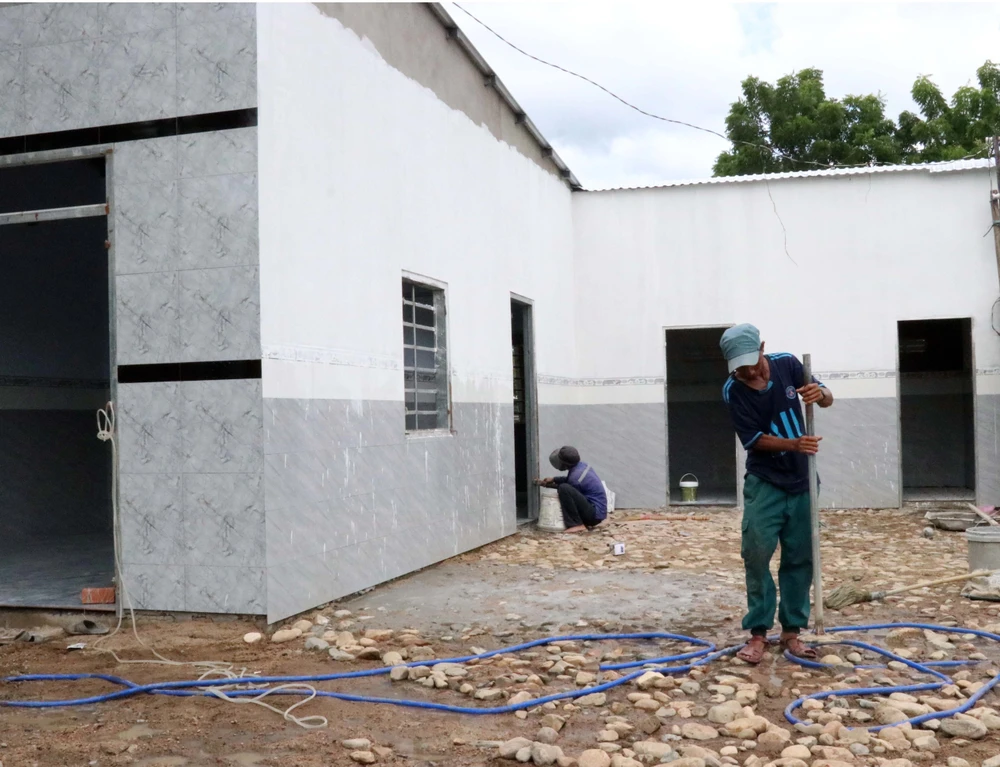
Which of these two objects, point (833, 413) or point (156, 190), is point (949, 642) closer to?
point (156, 190)

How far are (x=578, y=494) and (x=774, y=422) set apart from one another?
19.2 ft

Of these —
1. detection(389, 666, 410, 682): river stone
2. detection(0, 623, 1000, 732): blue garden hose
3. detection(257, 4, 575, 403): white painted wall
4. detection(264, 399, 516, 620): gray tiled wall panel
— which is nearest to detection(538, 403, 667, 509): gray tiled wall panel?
detection(257, 4, 575, 403): white painted wall

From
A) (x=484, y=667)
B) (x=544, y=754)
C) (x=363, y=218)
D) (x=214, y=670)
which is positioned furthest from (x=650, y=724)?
(x=363, y=218)

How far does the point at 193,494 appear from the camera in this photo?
20.1ft

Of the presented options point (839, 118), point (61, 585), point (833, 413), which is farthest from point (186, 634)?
point (839, 118)

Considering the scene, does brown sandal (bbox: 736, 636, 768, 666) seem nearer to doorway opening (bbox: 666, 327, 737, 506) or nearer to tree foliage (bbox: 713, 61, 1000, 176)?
doorway opening (bbox: 666, 327, 737, 506)

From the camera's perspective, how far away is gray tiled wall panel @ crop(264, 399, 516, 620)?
6.22m

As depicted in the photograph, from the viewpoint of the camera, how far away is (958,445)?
49.8 ft

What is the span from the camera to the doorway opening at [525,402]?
11.6 metres

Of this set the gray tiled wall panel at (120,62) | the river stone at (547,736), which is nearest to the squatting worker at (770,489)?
the river stone at (547,736)

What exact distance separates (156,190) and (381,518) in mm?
2949

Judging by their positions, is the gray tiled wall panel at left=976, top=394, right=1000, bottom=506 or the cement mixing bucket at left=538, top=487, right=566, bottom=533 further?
the gray tiled wall panel at left=976, top=394, right=1000, bottom=506

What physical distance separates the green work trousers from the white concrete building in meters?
2.91

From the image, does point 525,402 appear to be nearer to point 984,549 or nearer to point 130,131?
point 984,549
